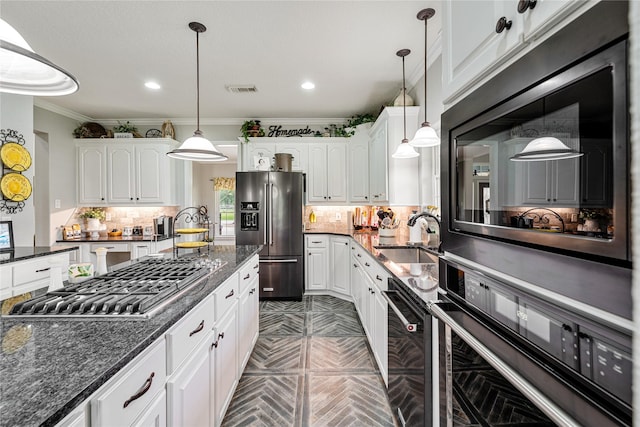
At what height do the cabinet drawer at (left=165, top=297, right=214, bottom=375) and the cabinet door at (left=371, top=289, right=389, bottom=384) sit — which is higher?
the cabinet drawer at (left=165, top=297, right=214, bottom=375)

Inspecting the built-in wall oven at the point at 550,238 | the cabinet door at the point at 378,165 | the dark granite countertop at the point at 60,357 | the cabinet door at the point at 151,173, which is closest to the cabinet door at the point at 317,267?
the cabinet door at the point at 378,165

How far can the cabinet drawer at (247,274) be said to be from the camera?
7.06ft

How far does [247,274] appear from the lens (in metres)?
2.31

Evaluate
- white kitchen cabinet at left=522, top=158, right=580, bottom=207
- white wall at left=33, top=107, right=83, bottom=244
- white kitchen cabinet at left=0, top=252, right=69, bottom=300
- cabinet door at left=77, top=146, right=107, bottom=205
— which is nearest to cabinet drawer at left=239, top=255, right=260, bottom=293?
white kitchen cabinet at left=0, top=252, right=69, bottom=300

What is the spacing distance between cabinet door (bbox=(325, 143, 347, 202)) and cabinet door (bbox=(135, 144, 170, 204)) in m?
2.59

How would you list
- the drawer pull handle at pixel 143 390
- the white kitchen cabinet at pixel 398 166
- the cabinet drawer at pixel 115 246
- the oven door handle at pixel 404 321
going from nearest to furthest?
the drawer pull handle at pixel 143 390 < the oven door handle at pixel 404 321 < the white kitchen cabinet at pixel 398 166 < the cabinet drawer at pixel 115 246

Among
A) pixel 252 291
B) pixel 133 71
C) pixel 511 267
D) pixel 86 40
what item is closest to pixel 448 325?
pixel 511 267

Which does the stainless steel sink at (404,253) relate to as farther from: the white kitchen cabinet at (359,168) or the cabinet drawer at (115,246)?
the cabinet drawer at (115,246)

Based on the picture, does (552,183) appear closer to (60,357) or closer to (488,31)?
(488,31)

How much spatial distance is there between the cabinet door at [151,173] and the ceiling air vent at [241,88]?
68.4 inches

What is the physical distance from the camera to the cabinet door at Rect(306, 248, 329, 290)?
4316 millimetres

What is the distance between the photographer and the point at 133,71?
10.5ft

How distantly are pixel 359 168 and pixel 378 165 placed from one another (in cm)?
73

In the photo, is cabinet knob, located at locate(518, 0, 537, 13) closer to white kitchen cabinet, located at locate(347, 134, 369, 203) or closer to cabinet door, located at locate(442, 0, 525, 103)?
cabinet door, located at locate(442, 0, 525, 103)
